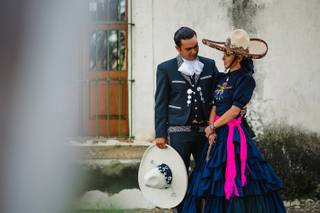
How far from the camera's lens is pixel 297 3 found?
691 cm

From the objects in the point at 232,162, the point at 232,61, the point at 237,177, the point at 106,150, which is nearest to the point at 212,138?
the point at 232,162

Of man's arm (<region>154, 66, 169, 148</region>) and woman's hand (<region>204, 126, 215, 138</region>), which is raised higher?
man's arm (<region>154, 66, 169, 148</region>)

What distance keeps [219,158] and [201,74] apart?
726 mm

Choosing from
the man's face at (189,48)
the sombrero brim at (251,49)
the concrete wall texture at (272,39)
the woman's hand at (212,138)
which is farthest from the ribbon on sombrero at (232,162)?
the concrete wall texture at (272,39)

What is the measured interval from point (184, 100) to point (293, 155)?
230 centimetres

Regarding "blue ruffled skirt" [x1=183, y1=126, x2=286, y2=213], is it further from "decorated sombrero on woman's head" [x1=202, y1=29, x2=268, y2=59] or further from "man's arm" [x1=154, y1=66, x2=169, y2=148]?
"decorated sombrero on woman's head" [x1=202, y1=29, x2=268, y2=59]

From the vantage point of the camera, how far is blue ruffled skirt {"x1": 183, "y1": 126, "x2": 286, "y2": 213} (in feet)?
15.8

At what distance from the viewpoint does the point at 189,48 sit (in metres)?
5.07

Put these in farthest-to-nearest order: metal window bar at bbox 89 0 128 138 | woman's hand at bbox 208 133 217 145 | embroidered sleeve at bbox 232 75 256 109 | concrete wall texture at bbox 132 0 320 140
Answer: metal window bar at bbox 89 0 128 138
concrete wall texture at bbox 132 0 320 140
woman's hand at bbox 208 133 217 145
embroidered sleeve at bbox 232 75 256 109

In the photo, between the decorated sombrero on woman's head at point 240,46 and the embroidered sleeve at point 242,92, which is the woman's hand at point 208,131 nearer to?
the embroidered sleeve at point 242,92

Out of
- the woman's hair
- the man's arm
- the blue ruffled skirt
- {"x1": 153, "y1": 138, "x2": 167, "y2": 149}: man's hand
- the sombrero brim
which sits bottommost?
the blue ruffled skirt

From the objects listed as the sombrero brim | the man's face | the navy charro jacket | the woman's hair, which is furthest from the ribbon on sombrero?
the man's face

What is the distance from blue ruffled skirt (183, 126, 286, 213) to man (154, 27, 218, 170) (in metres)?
0.24

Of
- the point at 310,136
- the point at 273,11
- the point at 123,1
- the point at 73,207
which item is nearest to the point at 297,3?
the point at 273,11
